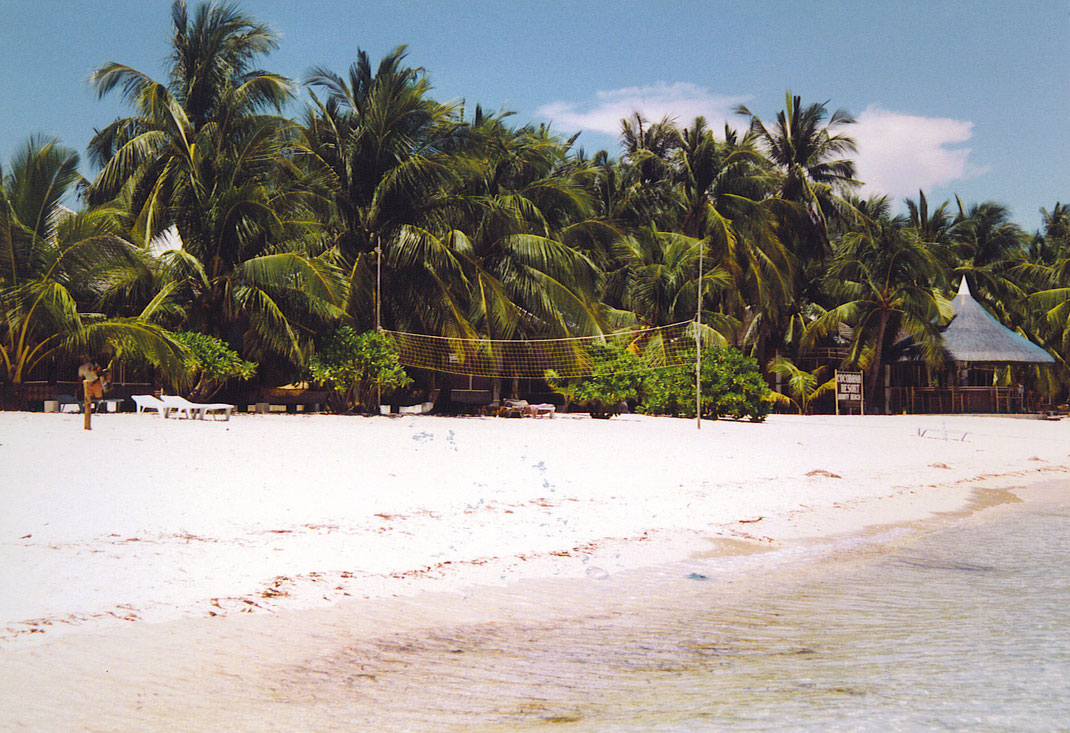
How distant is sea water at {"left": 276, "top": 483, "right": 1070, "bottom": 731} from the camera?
3441 millimetres

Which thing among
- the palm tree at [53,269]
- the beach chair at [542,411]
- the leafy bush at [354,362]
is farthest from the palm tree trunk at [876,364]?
the palm tree at [53,269]

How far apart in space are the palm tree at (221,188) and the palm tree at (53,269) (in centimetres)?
170

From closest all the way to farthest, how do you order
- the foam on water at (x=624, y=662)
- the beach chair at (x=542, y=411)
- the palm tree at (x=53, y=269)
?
the foam on water at (x=624, y=662)
the palm tree at (x=53, y=269)
the beach chair at (x=542, y=411)

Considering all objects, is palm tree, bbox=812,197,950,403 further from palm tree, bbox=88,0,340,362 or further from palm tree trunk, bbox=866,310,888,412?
palm tree, bbox=88,0,340,362

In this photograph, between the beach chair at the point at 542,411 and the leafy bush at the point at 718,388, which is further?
the beach chair at the point at 542,411

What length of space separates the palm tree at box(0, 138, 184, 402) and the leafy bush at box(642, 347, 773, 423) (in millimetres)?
11216

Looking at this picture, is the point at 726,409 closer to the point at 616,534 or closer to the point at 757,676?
the point at 616,534

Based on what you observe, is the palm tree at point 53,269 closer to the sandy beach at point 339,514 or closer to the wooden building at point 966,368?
the sandy beach at point 339,514

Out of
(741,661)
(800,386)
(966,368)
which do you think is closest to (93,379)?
(741,661)

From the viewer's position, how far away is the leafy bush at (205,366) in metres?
17.2

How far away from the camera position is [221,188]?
1830 cm

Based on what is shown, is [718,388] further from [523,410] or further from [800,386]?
[800,386]

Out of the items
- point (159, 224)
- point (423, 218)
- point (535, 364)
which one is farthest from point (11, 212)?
point (535, 364)

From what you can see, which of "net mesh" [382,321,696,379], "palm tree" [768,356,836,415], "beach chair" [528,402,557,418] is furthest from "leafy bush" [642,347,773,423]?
"palm tree" [768,356,836,415]
